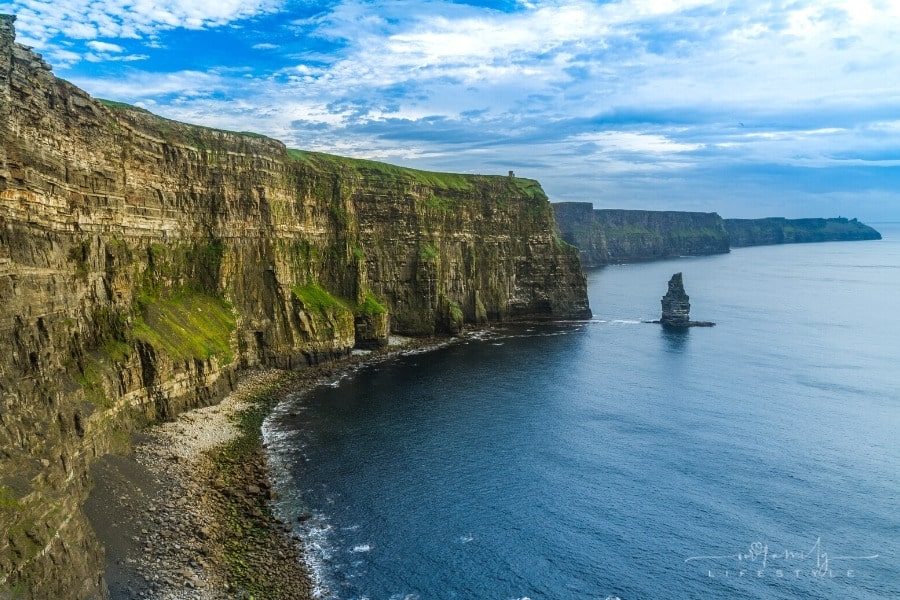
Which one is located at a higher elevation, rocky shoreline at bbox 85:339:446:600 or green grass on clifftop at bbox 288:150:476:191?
green grass on clifftop at bbox 288:150:476:191

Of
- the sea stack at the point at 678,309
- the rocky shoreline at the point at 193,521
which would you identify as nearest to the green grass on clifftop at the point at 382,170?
the sea stack at the point at 678,309

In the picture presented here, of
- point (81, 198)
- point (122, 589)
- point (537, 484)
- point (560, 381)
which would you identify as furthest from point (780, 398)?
point (81, 198)

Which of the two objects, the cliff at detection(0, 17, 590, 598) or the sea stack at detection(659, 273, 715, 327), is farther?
the sea stack at detection(659, 273, 715, 327)

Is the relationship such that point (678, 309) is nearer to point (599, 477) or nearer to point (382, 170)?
point (382, 170)

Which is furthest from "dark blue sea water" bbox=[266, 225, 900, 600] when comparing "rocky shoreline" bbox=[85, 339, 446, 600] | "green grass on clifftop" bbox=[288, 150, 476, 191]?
"green grass on clifftop" bbox=[288, 150, 476, 191]

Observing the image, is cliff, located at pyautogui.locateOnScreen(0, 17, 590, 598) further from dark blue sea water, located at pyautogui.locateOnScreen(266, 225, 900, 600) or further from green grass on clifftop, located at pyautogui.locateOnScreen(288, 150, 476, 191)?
dark blue sea water, located at pyautogui.locateOnScreen(266, 225, 900, 600)

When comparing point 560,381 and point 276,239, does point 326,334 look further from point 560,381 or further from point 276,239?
point 560,381
